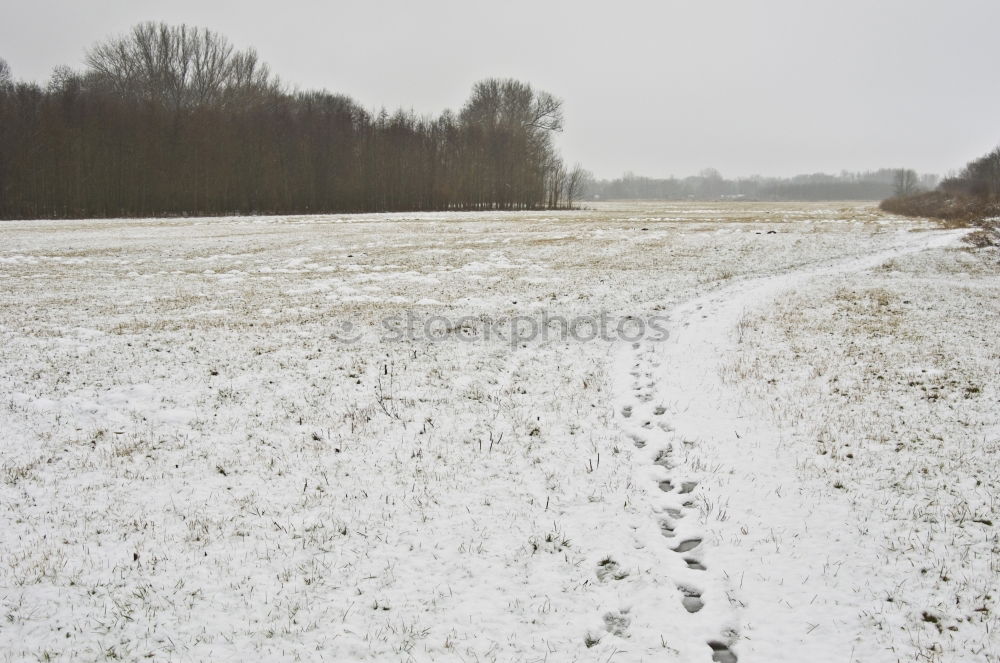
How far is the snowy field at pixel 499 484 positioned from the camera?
4.62 meters

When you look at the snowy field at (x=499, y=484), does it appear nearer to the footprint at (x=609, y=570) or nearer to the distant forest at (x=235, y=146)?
the footprint at (x=609, y=570)

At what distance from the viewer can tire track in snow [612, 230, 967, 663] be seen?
4.78 m

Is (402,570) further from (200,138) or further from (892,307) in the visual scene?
(200,138)

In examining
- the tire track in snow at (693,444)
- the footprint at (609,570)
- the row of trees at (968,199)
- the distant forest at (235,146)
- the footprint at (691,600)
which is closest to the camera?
the tire track in snow at (693,444)

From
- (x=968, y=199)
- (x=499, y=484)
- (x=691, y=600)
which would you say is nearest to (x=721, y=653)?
(x=691, y=600)

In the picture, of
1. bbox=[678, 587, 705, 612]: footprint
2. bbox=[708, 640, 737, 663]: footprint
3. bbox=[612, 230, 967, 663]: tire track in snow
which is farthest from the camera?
bbox=[678, 587, 705, 612]: footprint

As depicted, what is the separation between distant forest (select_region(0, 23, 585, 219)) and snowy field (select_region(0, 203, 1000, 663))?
4709 centimetres

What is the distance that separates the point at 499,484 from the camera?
683 centimetres

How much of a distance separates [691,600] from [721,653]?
58 cm

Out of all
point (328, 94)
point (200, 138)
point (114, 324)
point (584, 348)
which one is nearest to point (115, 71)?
point (328, 94)

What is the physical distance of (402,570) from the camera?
211 inches

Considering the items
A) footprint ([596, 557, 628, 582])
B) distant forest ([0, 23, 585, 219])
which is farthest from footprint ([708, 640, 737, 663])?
distant forest ([0, 23, 585, 219])

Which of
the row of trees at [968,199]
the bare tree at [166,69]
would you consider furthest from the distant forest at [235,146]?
the row of trees at [968,199]

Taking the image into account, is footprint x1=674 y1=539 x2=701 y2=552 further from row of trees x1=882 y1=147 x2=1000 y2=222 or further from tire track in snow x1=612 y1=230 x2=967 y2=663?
row of trees x1=882 y1=147 x2=1000 y2=222
